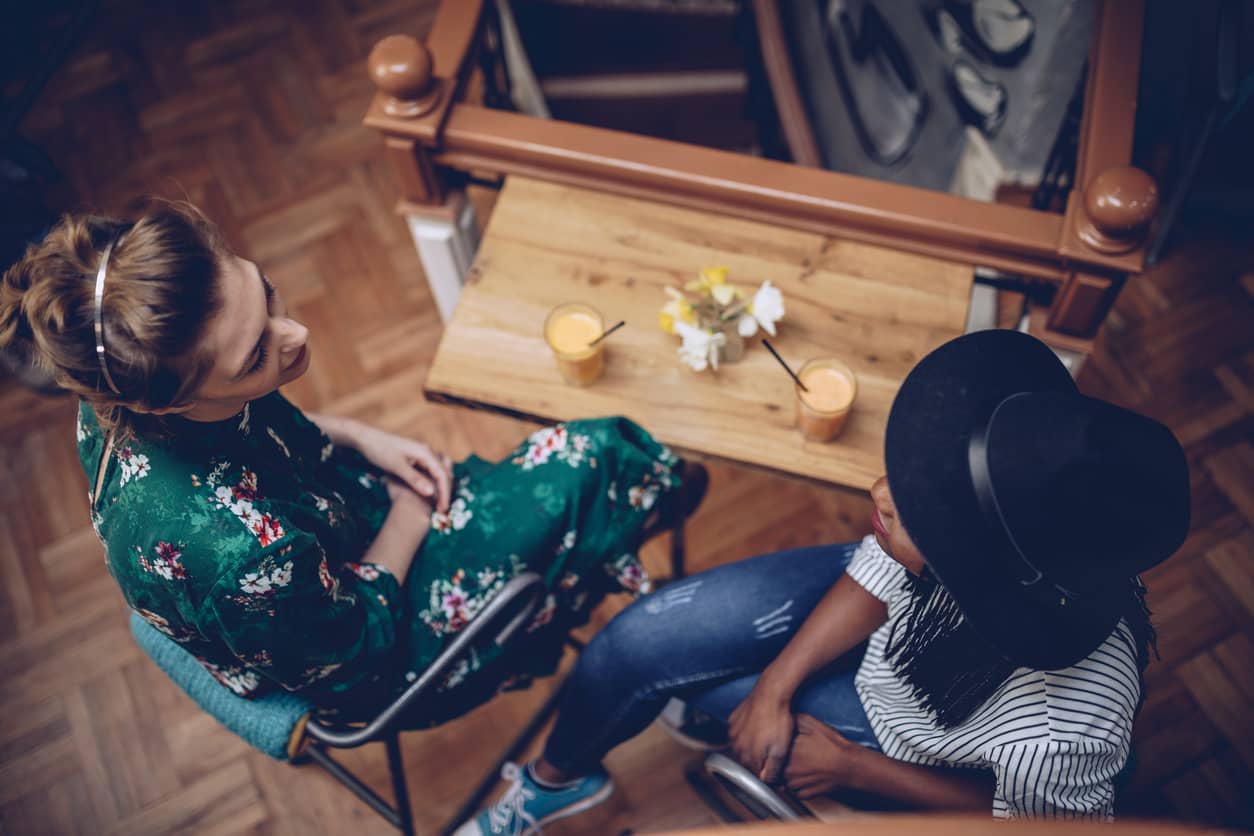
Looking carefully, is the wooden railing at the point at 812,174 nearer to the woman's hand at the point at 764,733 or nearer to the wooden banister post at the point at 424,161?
the wooden banister post at the point at 424,161

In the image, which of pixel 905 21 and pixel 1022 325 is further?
pixel 905 21

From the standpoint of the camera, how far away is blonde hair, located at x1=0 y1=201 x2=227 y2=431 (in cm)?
111

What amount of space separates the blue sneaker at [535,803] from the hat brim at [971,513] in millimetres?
1131

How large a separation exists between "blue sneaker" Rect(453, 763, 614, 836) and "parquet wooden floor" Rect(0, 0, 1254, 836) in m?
0.26

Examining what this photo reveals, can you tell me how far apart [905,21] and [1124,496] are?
8.25 ft

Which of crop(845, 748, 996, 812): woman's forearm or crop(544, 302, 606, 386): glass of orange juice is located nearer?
crop(845, 748, 996, 812): woman's forearm

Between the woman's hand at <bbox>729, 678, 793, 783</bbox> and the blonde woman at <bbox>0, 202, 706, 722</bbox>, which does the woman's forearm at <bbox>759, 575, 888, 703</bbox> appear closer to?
the woman's hand at <bbox>729, 678, 793, 783</bbox>

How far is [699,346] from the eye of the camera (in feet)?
5.36

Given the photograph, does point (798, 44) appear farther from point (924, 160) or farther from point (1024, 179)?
point (1024, 179)

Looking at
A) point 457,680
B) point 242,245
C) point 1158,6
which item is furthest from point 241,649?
point 1158,6

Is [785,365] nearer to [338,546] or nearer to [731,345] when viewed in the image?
[731,345]

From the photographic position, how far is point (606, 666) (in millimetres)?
1636

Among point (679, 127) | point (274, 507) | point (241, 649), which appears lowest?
point (679, 127)

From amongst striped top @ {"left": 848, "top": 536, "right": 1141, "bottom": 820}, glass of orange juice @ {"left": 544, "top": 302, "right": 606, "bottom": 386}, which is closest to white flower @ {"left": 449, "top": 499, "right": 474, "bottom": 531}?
glass of orange juice @ {"left": 544, "top": 302, "right": 606, "bottom": 386}
